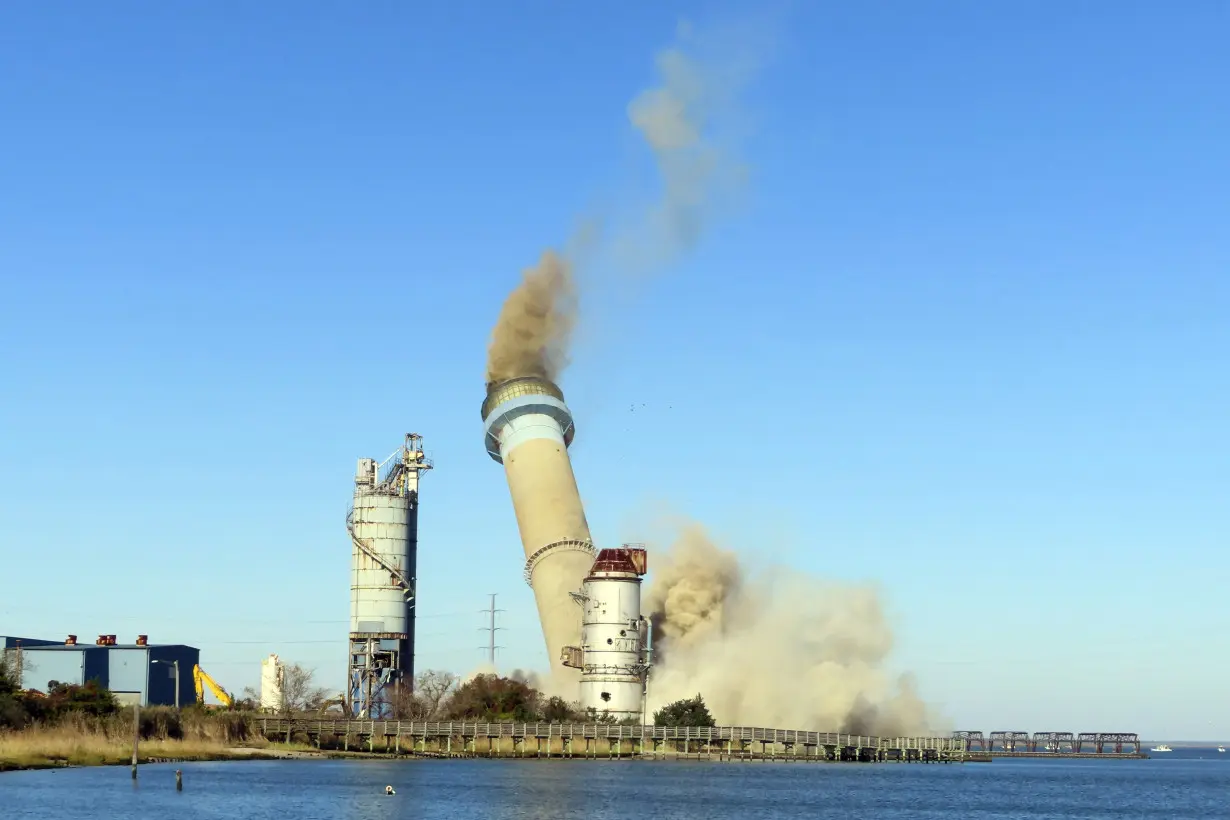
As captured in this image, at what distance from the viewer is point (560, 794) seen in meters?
90.8

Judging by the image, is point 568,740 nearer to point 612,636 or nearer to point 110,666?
point 612,636

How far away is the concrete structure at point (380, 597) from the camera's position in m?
140

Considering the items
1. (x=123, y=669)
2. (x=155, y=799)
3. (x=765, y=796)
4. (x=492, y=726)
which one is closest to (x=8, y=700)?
(x=155, y=799)

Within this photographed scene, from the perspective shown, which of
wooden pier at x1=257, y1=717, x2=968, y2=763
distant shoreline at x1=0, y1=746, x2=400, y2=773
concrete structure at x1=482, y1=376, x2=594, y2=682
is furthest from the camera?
concrete structure at x1=482, y1=376, x2=594, y2=682

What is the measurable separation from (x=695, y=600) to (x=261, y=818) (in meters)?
68.5

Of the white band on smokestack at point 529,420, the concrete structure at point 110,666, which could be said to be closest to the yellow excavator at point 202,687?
the concrete structure at point 110,666

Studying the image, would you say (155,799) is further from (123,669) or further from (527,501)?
(123,669)

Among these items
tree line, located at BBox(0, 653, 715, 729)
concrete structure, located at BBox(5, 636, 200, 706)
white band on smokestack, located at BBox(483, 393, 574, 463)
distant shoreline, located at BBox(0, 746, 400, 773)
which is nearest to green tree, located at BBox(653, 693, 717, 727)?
tree line, located at BBox(0, 653, 715, 729)

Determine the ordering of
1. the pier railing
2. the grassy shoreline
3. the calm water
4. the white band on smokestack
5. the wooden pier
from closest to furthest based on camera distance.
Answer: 1. the calm water
2. the grassy shoreline
3. the wooden pier
4. the pier railing
5. the white band on smokestack

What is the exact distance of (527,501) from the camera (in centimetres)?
13038

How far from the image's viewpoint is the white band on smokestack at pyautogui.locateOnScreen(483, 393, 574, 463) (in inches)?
5192

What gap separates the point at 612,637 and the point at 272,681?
39.7 meters

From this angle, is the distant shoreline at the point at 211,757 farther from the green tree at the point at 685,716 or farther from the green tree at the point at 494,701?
the green tree at the point at 685,716

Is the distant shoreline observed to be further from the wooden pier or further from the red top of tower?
the red top of tower
